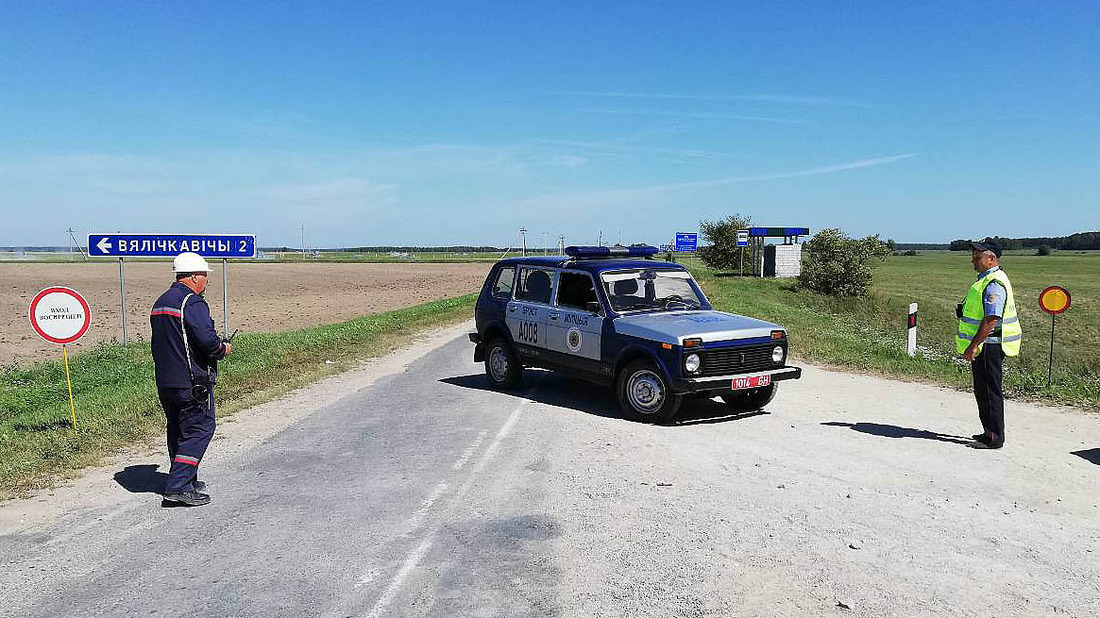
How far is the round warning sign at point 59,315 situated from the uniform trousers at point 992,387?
388 inches

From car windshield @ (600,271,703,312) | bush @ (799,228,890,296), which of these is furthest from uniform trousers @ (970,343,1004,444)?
bush @ (799,228,890,296)

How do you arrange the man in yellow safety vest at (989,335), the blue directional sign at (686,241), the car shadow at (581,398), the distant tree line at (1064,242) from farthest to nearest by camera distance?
the distant tree line at (1064,242) < the blue directional sign at (686,241) < the car shadow at (581,398) < the man in yellow safety vest at (989,335)

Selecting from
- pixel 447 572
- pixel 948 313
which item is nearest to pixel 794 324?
pixel 948 313

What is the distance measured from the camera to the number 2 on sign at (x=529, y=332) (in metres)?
11.0

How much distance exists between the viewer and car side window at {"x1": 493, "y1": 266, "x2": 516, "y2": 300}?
11.7m

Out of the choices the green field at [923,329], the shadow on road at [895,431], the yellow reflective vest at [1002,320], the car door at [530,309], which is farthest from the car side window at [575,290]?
the green field at [923,329]

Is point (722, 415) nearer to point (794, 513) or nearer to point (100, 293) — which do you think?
point (794, 513)

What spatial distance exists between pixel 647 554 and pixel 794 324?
18426 mm

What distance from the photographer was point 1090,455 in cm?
784

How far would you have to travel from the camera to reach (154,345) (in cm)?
620

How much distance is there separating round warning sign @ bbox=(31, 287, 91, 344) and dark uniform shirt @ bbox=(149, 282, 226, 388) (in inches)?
167

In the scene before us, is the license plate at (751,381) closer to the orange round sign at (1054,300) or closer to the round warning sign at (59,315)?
the orange round sign at (1054,300)

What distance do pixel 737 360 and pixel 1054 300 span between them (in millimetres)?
5656

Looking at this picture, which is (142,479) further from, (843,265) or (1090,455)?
(843,265)
